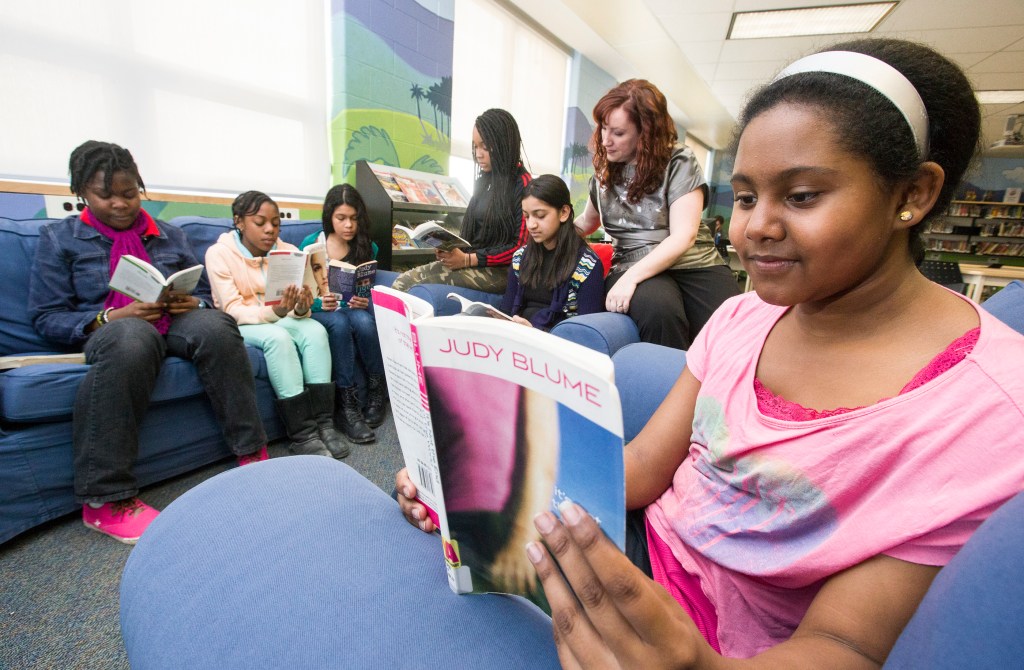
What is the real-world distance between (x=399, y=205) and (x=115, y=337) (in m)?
1.85

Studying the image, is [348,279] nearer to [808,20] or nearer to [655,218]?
[655,218]

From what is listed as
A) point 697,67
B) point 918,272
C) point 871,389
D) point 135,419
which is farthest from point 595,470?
point 697,67

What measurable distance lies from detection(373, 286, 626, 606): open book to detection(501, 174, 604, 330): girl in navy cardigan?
5.04 feet

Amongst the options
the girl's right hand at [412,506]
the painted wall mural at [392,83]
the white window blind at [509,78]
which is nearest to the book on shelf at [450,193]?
the painted wall mural at [392,83]

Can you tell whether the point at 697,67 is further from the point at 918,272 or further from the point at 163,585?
the point at 163,585

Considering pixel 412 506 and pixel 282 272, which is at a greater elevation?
pixel 282 272

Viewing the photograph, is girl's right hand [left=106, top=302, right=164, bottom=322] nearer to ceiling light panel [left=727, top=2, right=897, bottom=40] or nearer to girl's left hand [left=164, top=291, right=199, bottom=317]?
girl's left hand [left=164, top=291, right=199, bottom=317]

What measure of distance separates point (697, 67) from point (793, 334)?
252 inches

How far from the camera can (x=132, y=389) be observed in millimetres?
1553

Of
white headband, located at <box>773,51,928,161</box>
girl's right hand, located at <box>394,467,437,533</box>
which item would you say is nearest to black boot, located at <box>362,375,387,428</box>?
girl's right hand, located at <box>394,467,437,533</box>

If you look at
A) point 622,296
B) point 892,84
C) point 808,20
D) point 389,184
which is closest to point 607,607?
point 892,84

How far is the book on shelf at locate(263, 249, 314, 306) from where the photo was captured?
6.48 feet

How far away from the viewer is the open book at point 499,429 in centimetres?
35

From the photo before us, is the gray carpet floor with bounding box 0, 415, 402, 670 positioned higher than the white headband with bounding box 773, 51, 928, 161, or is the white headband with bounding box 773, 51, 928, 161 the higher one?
the white headband with bounding box 773, 51, 928, 161
